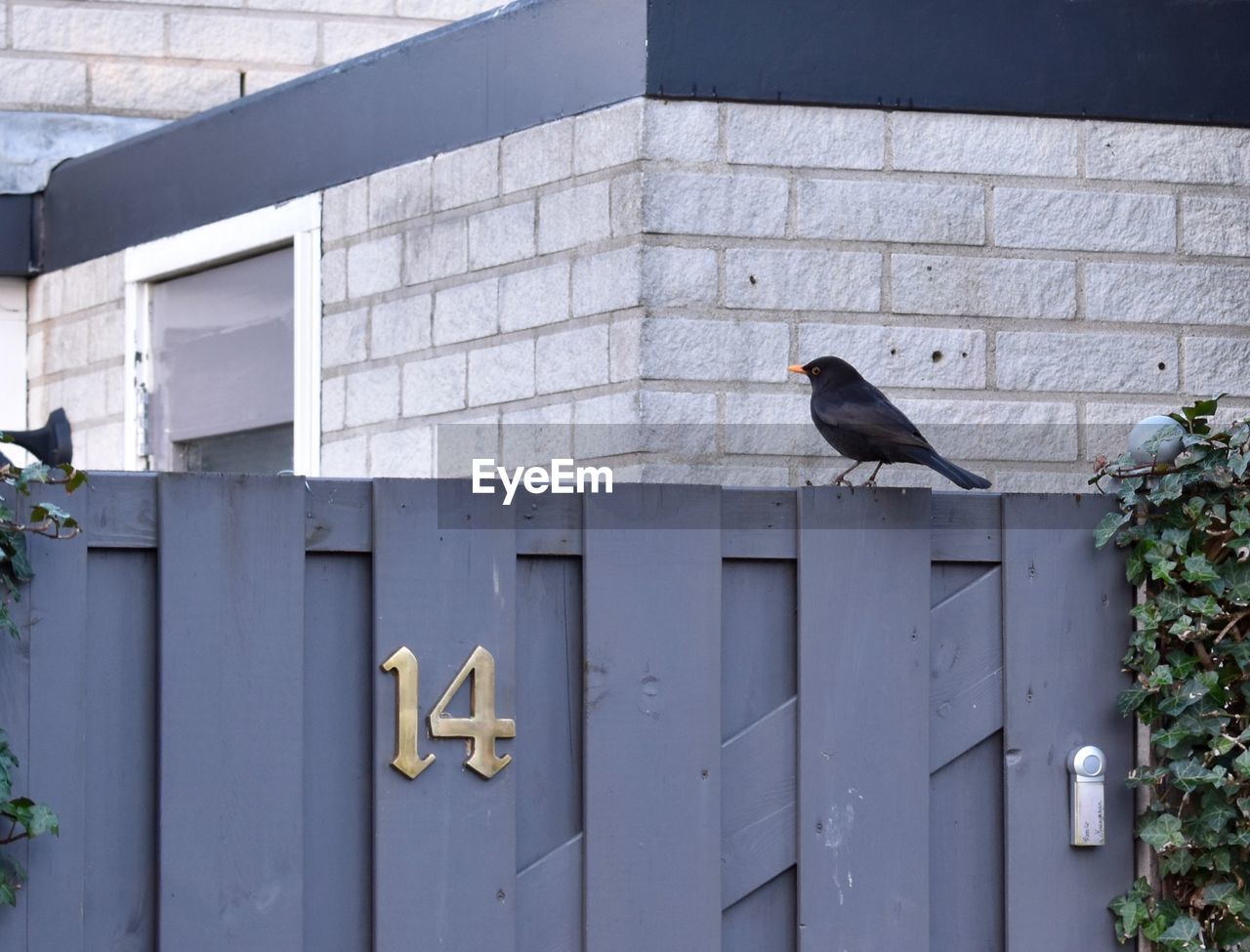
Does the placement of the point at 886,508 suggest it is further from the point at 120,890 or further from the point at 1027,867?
the point at 120,890

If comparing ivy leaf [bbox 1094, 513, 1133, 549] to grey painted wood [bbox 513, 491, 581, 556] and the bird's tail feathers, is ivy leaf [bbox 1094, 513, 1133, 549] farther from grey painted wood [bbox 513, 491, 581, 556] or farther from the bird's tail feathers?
grey painted wood [bbox 513, 491, 581, 556]

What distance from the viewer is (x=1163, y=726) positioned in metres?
3.78

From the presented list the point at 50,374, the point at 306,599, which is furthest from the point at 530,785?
the point at 50,374

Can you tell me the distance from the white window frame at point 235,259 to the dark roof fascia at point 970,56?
1.73 meters

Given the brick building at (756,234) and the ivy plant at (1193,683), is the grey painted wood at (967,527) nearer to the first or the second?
the ivy plant at (1193,683)

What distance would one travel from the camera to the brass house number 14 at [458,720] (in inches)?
132

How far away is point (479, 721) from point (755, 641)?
53 centimetres

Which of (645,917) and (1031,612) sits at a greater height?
(1031,612)

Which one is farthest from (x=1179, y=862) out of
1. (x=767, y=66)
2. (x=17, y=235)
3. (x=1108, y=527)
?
(x=17, y=235)

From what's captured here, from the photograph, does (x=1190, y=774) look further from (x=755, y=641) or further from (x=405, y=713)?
(x=405, y=713)

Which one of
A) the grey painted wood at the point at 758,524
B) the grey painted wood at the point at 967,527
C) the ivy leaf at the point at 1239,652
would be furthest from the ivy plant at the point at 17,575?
the ivy leaf at the point at 1239,652

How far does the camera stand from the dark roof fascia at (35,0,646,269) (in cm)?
554

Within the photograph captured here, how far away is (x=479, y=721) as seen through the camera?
3.39 m

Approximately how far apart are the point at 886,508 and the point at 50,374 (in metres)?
5.00
